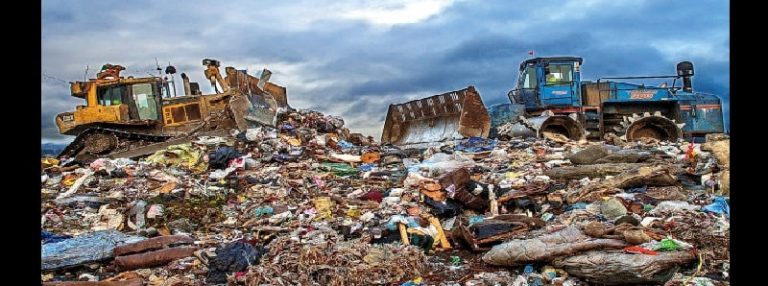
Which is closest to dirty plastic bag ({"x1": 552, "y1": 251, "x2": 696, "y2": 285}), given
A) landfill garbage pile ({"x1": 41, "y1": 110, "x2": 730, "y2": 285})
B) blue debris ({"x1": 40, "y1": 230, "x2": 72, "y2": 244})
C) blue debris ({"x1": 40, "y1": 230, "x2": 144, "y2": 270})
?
landfill garbage pile ({"x1": 41, "y1": 110, "x2": 730, "y2": 285})

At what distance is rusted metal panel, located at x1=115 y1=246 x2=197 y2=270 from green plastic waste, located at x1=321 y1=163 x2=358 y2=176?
5293 mm

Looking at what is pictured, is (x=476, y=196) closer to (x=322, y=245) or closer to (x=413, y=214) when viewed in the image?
(x=413, y=214)

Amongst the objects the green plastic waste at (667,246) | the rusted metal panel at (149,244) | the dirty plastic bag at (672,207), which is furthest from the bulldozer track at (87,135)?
the green plastic waste at (667,246)

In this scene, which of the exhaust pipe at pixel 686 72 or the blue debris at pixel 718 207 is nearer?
the blue debris at pixel 718 207

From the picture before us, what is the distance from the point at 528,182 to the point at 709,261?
3.85 metres

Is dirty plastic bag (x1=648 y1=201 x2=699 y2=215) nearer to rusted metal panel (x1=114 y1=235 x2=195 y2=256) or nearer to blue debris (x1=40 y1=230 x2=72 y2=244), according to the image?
rusted metal panel (x1=114 y1=235 x2=195 y2=256)

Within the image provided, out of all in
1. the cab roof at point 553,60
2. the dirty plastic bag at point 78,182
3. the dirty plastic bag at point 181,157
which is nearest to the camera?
the dirty plastic bag at point 78,182

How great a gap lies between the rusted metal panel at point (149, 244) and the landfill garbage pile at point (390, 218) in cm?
1

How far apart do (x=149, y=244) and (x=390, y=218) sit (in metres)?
2.54

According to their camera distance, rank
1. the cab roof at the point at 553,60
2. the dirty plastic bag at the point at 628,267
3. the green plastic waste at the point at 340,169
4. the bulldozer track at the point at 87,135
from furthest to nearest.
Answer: the cab roof at the point at 553,60 < the bulldozer track at the point at 87,135 < the green plastic waste at the point at 340,169 < the dirty plastic bag at the point at 628,267

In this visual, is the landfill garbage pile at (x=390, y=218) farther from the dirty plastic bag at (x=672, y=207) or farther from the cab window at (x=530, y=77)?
the cab window at (x=530, y=77)

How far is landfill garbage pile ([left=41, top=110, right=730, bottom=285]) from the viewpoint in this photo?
5031 millimetres

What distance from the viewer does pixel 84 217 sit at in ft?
26.9

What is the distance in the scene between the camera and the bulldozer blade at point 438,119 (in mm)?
14297
